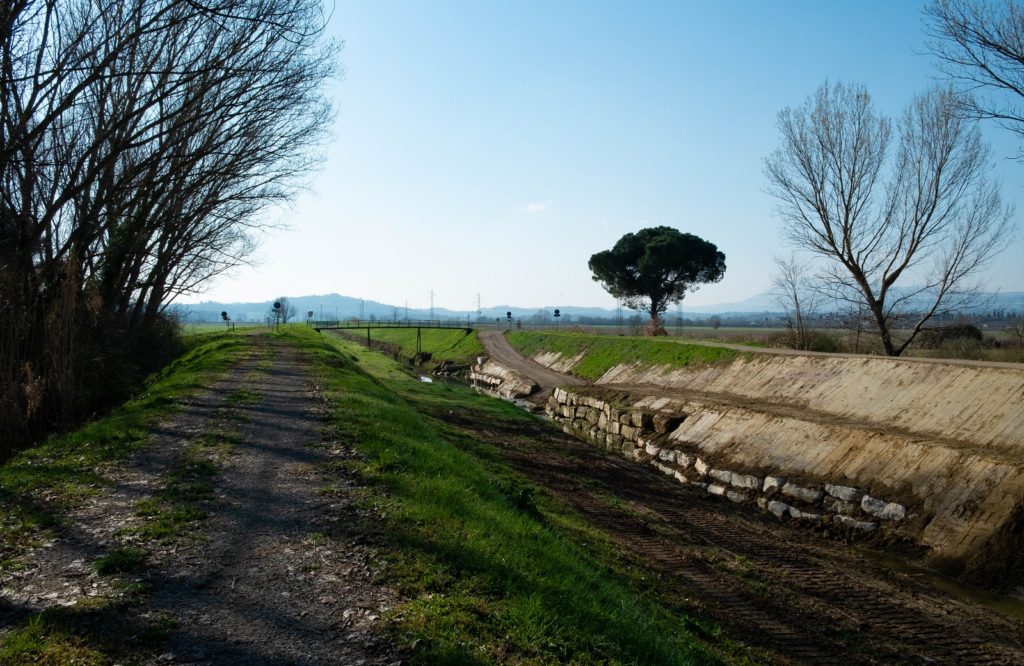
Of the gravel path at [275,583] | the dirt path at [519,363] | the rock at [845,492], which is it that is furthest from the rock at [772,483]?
the dirt path at [519,363]

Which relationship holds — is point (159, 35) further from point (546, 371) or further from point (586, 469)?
point (546, 371)

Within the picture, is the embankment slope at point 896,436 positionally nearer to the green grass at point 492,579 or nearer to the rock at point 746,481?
the rock at point 746,481

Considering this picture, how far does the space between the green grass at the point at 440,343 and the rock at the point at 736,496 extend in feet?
138

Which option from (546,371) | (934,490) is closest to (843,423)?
(934,490)

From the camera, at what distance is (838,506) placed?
49.3ft

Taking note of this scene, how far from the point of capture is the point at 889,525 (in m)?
13.7

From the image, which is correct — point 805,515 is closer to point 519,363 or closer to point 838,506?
point 838,506

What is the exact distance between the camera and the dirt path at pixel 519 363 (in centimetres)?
4241

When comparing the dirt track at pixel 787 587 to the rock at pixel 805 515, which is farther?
the rock at pixel 805 515

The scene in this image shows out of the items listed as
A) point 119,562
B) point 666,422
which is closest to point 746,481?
point 666,422

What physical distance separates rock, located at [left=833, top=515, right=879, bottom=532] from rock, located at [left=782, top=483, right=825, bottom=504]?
820mm

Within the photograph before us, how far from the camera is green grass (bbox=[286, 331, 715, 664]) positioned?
5.09 m

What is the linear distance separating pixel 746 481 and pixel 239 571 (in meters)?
14.7

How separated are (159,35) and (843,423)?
66.1ft
